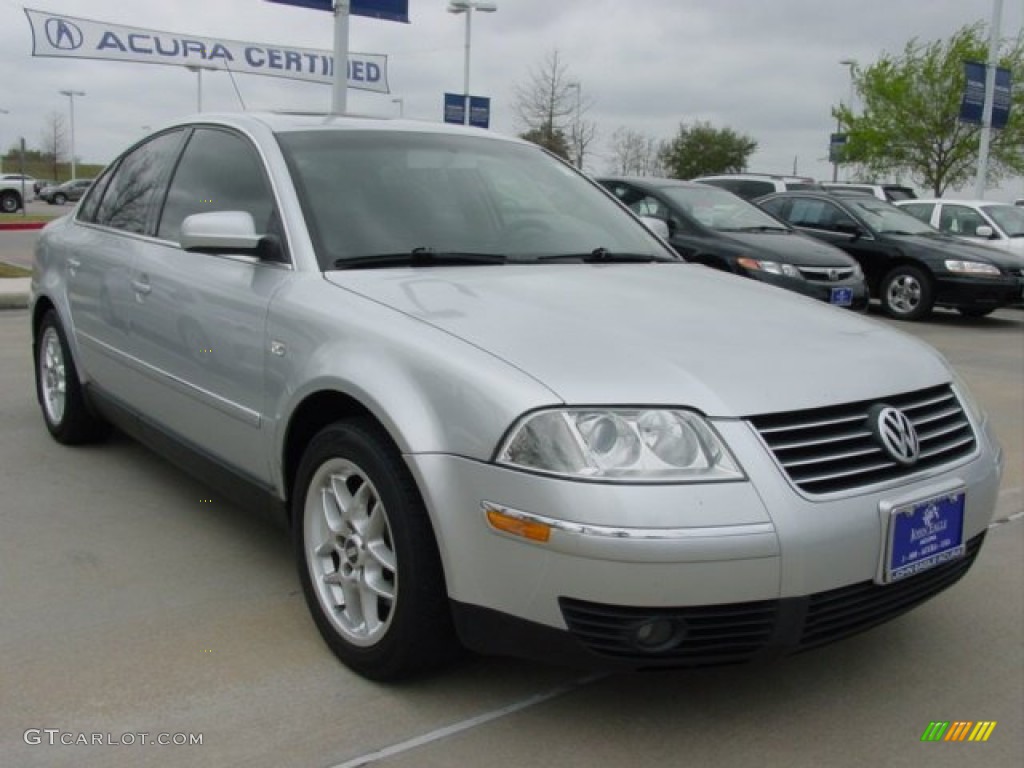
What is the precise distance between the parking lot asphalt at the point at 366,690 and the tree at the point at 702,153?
4619cm

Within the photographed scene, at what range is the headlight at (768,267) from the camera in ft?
30.5

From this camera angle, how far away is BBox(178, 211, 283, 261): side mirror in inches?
124

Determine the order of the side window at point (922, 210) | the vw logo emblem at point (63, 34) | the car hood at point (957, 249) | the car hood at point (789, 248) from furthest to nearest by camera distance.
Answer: the vw logo emblem at point (63, 34), the side window at point (922, 210), the car hood at point (957, 249), the car hood at point (789, 248)

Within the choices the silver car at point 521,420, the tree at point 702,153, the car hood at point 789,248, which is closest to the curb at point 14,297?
the car hood at point 789,248

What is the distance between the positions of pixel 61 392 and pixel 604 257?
9.64 ft

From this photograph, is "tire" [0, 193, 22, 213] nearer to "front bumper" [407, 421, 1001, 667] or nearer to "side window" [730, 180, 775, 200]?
"side window" [730, 180, 775, 200]

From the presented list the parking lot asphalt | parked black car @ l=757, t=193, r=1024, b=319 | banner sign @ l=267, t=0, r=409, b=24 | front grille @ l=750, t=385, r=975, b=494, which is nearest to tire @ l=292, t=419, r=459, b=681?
the parking lot asphalt

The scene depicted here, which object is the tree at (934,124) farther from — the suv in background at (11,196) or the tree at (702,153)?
the suv in background at (11,196)

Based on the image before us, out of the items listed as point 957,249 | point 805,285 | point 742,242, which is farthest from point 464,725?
point 957,249

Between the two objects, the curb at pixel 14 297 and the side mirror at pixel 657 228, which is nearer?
the side mirror at pixel 657 228

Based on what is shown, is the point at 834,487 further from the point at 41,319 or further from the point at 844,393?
the point at 41,319

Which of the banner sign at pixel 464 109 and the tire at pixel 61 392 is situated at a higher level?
the banner sign at pixel 464 109

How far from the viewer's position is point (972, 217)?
1477 centimetres

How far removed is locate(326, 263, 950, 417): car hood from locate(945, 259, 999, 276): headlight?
935 centimetres
